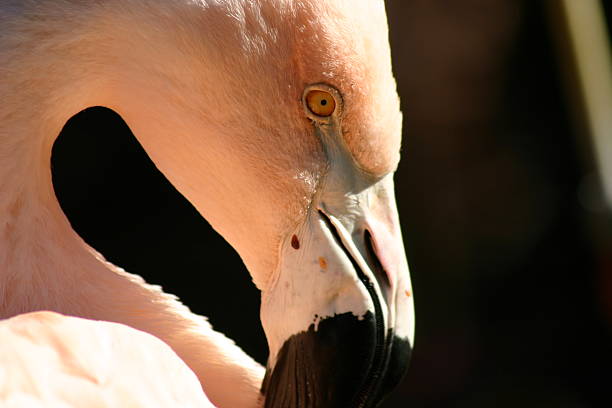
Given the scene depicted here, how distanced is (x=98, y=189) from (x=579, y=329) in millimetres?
2697

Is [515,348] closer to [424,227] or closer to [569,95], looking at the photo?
[424,227]

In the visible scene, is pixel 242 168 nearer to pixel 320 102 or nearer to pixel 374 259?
pixel 320 102

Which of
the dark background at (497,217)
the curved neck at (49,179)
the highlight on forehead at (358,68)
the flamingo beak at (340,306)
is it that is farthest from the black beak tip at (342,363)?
the dark background at (497,217)

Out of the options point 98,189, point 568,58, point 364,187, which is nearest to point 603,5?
point 568,58

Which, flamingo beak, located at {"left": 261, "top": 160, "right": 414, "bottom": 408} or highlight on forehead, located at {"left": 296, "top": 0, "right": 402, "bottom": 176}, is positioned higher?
highlight on forehead, located at {"left": 296, "top": 0, "right": 402, "bottom": 176}

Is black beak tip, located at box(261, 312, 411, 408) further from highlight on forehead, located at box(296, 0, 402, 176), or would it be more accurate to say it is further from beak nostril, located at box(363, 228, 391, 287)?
highlight on forehead, located at box(296, 0, 402, 176)

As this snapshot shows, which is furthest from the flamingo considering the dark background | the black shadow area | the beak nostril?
the dark background

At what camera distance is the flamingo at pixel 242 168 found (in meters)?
1.43

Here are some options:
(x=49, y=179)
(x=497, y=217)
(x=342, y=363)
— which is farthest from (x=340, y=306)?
(x=497, y=217)

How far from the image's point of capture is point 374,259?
152cm

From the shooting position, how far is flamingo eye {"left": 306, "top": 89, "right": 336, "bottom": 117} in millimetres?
1490

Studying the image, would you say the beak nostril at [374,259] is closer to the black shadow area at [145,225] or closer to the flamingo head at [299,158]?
the flamingo head at [299,158]

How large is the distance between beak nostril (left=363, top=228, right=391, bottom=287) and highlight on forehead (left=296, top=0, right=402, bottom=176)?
127 millimetres

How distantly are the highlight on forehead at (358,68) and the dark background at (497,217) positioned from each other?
2.75m
